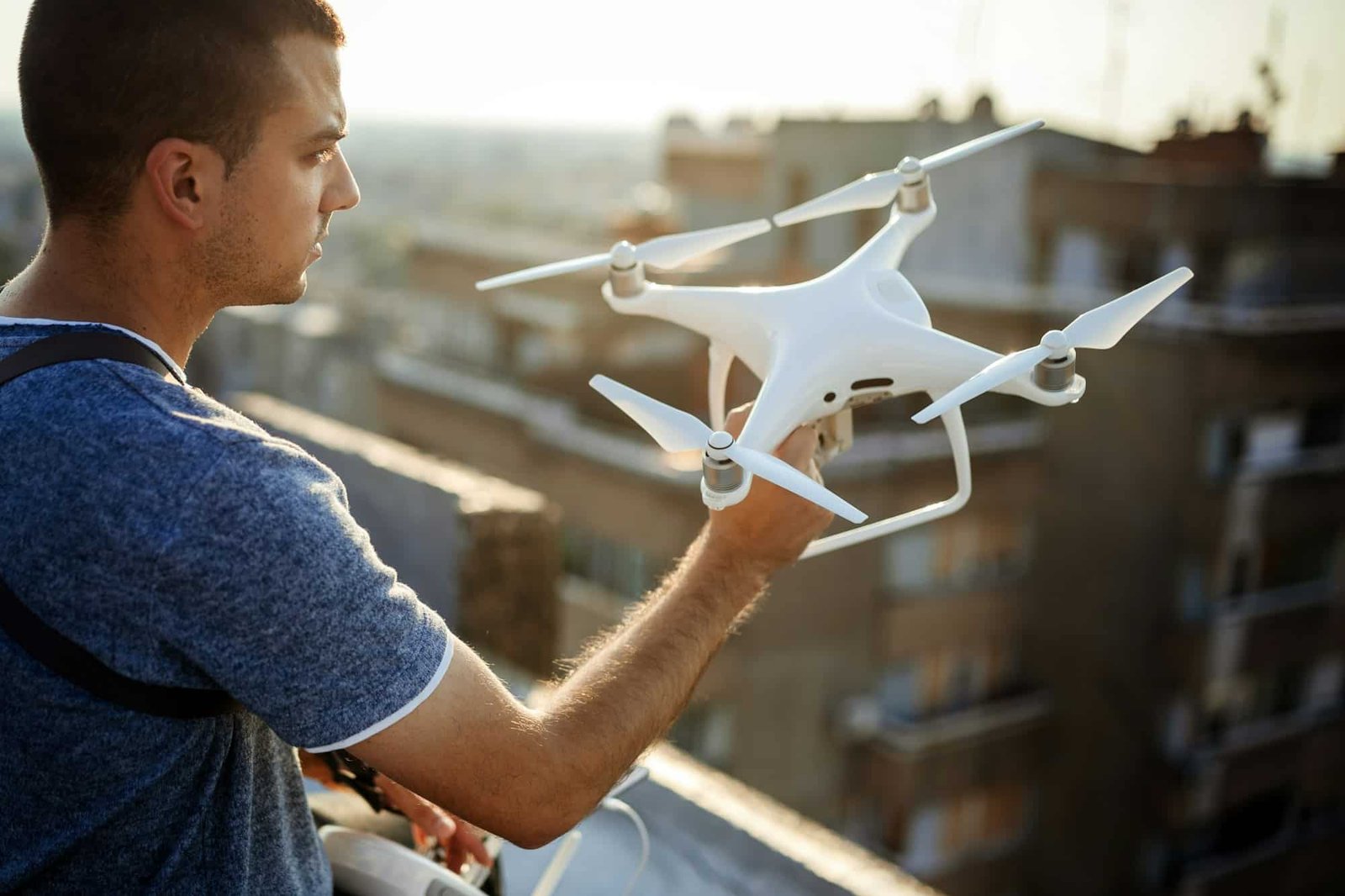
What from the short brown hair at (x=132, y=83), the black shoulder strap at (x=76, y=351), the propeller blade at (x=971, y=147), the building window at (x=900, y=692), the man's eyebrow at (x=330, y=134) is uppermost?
the short brown hair at (x=132, y=83)

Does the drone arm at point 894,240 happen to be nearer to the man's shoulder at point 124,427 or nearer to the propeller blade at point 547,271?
the propeller blade at point 547,271

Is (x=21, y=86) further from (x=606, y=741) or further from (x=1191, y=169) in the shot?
(x=1191, y=169)

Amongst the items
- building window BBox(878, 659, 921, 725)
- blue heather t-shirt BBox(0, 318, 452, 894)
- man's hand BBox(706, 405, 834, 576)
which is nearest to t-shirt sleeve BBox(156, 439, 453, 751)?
blue heather t-shirt BBox(0, 318, 452, 894)

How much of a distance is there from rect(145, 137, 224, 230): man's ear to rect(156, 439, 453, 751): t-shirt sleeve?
1.01ft

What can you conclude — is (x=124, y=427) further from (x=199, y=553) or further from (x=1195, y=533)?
(x=1195, y=533)

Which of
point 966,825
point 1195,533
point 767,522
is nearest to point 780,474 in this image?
point 767,522

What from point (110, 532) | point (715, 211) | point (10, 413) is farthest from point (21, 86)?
point (715, 211)

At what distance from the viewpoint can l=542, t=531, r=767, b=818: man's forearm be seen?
1.37 meters

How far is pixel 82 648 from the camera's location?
1.18 meters


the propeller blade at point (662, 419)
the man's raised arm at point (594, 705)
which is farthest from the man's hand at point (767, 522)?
the propeller blade at point (662, 419)

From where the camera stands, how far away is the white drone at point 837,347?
1465 millimetres

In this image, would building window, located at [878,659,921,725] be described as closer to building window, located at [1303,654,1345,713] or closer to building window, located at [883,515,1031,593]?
building window, located at [883,515,1031,593]

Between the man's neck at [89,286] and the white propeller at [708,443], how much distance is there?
0.51 m

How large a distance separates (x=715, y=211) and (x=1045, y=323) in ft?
27.0
